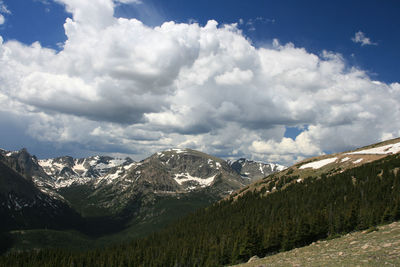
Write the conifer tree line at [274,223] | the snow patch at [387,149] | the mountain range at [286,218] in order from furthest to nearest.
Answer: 1. the snow patch at [387,149]
2. the mountain range at [286,218]
3. the conifer tree line at [274,223]

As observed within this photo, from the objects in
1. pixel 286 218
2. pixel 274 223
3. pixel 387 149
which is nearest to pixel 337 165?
pixel 387 149

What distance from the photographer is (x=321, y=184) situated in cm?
14238

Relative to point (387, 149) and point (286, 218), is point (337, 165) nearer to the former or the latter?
point (387, 149)

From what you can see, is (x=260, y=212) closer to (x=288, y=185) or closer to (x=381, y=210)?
(x=288, y=185)

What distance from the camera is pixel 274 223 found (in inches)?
4493

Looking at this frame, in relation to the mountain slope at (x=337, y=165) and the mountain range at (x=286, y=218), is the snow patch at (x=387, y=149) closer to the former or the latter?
the mountain slope at (x=337, y=165)

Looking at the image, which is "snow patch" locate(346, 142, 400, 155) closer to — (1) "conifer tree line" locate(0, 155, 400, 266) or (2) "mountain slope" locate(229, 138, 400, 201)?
(2) "mountain slope" locate(229, 138, 400, 201)

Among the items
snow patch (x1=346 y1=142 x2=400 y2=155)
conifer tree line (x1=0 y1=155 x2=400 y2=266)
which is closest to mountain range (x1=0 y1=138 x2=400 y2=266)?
conifer tree line (x1=0 y1=155 x2=400 y2=266)

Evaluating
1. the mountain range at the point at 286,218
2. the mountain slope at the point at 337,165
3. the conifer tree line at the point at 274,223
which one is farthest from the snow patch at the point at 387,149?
the conifer tree line at the point at 274,223

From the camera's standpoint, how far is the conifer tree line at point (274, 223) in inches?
3413

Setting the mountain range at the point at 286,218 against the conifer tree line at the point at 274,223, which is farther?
the mountain range at the point at 286,218

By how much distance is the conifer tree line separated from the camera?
8669cm

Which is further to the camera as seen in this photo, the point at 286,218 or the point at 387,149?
the point at 387,149

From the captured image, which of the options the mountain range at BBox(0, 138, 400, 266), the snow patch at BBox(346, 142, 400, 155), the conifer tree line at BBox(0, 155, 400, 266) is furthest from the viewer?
the snow patch at BBox(346, 142, 400, 155)
